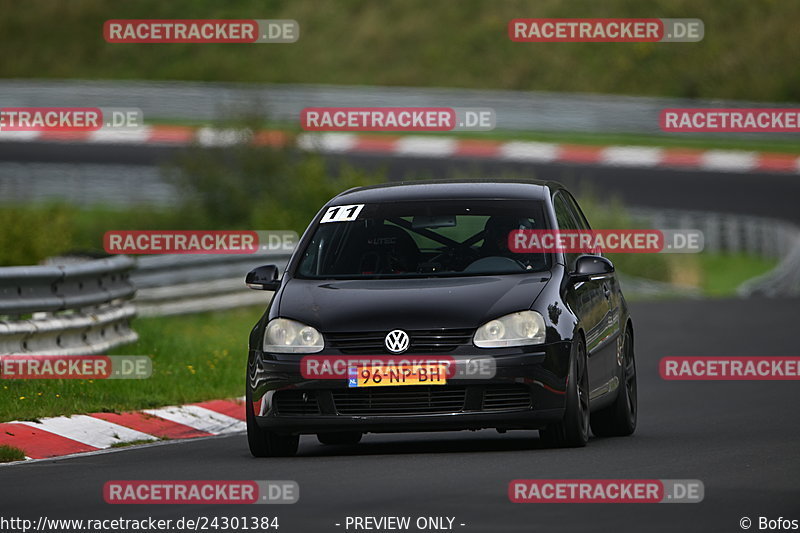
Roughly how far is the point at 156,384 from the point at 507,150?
2627cm

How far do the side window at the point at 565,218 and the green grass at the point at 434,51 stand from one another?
110ft

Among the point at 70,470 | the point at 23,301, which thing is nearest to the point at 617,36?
the point at 23,301

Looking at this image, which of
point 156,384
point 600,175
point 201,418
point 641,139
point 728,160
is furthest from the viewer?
point 641,139

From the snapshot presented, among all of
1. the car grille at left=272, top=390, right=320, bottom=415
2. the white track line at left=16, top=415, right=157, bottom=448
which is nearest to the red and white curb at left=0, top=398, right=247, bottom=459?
the white track line at left=16, top=415, right=157, bottom=448

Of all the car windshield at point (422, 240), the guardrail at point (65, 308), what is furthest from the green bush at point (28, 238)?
the car windshield at point (422, 240)

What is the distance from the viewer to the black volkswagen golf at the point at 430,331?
34.8 feet

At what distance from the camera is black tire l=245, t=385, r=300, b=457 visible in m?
11.0

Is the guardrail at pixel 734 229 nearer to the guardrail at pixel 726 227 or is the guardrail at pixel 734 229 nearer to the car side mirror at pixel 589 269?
the guardrail at pixel 726 227

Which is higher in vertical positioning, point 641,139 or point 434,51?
point 434,51

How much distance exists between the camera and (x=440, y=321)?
418 inches

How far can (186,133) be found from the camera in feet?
135

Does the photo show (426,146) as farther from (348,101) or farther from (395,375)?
(395,375)

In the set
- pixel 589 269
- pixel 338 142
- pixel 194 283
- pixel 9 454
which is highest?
pixel 338 142

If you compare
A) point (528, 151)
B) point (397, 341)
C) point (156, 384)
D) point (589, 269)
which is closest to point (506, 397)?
point (397, 341)
